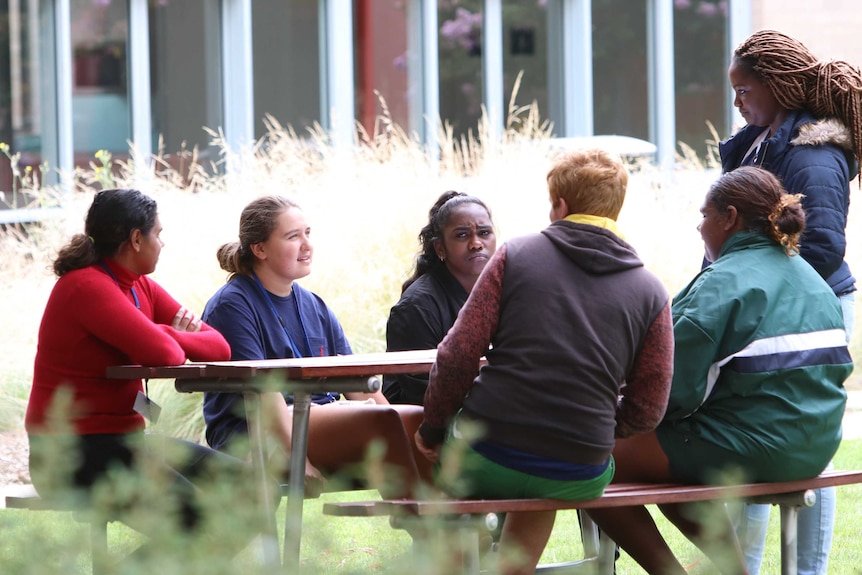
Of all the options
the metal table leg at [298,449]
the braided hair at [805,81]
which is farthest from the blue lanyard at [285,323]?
the braided hair at [805,81]

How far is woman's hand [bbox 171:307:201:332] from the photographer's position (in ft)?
12.3

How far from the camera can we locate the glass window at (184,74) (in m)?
12.4

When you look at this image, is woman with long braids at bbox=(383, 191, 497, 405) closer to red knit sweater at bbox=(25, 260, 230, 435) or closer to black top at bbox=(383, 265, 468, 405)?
black top at bbox=(383, 265, 468, 405)

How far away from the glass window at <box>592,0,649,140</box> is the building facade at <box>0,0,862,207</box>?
0.02 m

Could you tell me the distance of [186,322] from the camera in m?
3.75

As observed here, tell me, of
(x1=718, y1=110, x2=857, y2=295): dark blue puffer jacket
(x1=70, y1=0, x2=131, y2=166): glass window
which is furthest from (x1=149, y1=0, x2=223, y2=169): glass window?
(x1=718, y1=110, x2=857, y2=295): dark blue puffer jacket

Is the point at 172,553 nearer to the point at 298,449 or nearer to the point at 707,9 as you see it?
the point at 298,449

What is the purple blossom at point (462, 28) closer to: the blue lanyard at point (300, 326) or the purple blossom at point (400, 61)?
the purple blossom at point (400, 61)

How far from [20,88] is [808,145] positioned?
30.5 feet

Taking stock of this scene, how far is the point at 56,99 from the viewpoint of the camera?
11.6 meters

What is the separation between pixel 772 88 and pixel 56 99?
9036mm

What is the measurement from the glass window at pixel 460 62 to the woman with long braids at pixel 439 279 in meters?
9.74

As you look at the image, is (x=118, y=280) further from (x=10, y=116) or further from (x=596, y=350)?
(x=10, y=116)

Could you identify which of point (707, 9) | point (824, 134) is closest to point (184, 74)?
point (707, 9)
